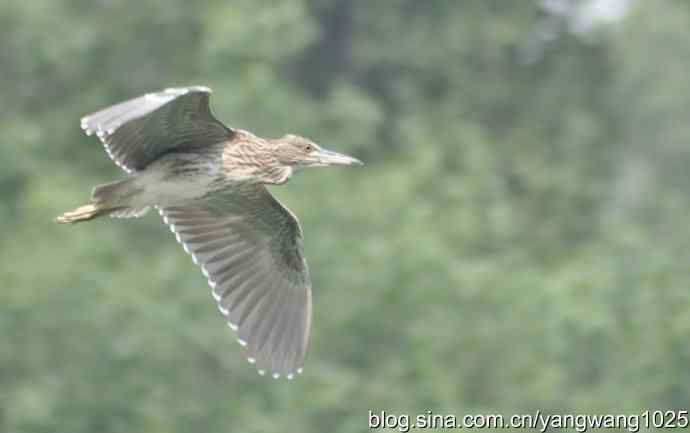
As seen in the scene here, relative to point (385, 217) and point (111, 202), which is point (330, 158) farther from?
point (385, 217)

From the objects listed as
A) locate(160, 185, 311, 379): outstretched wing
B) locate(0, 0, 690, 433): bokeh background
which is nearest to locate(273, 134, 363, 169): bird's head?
locate(160, 185, 311, 379): outstretched wing

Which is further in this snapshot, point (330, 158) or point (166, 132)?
point (330, 158)

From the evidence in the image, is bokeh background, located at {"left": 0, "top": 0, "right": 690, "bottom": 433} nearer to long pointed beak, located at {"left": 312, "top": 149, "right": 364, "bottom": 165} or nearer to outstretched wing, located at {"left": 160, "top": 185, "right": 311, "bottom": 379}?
outstretched wing, located at {"left": 160, "top": 185, "right": 311, "bottom": 379}

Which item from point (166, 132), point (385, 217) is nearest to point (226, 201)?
point (166, 132)

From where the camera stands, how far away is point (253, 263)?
1603cm

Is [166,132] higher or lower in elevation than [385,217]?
higher

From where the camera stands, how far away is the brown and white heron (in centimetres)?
1439

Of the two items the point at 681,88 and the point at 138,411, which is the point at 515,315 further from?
the point at 681,88

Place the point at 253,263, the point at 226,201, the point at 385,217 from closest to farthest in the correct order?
the point at 226,201
the point at 253,263
the point at 385,217

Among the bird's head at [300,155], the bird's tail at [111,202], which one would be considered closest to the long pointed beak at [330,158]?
the bird's head at [300,155]

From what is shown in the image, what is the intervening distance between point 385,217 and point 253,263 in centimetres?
1715

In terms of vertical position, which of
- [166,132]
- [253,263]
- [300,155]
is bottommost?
[253,263]

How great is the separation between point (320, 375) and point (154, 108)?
13.3 m

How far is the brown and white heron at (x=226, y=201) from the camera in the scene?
14391 millimetres
